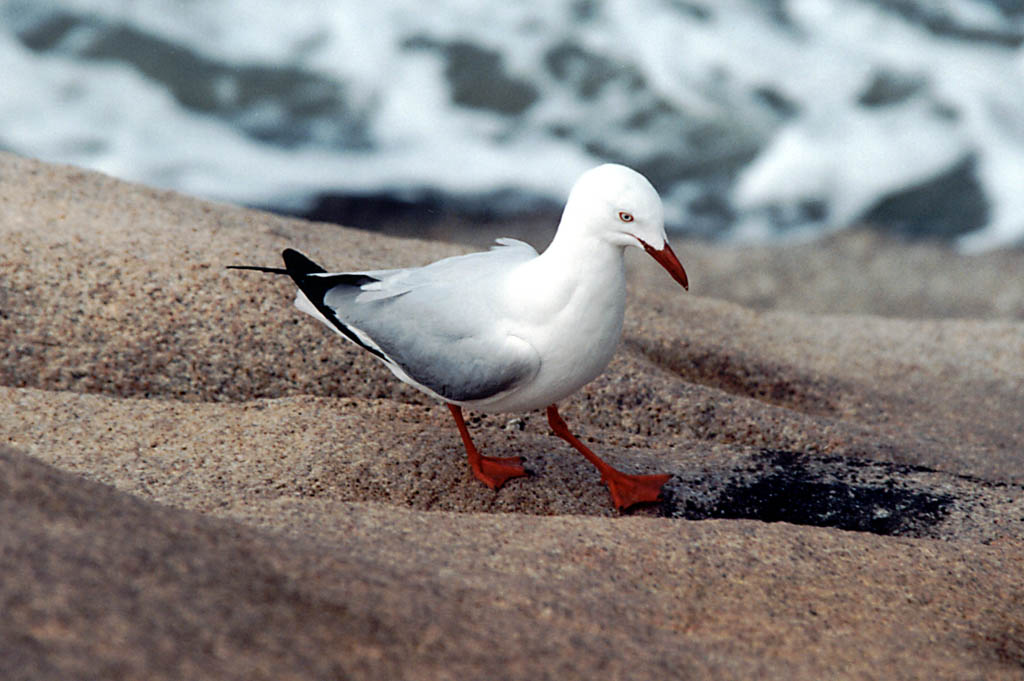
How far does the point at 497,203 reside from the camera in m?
6.61

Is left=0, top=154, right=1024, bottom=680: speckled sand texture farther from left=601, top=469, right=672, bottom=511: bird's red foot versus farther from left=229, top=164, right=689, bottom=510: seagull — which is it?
left=229, top=164, right=689, bottom=510: seagull

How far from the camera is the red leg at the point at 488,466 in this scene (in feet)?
8.61

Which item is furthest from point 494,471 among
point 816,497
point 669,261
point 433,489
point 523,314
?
point 816,497

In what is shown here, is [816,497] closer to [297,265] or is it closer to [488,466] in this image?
[488,466]

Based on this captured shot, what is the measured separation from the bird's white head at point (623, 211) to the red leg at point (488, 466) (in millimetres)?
622

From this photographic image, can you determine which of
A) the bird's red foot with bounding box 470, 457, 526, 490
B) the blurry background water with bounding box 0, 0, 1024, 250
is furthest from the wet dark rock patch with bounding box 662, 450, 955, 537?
the blurry background water with bounding box 0, 0, 1024, 250

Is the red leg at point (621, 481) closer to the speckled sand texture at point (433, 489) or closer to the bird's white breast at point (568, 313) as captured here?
the speckled sand texture at point (433, 489)

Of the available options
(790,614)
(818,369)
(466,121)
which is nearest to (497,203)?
(466,121)

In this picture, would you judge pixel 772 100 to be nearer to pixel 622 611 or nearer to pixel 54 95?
pixel 54 95

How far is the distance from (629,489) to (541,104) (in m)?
5.45

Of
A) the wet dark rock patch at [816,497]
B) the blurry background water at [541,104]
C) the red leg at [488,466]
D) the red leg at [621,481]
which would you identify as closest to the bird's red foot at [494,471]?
the red leg at [488,466]

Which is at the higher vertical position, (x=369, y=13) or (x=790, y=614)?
(x=369, y=13)

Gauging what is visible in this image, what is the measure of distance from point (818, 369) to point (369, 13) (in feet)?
19.9

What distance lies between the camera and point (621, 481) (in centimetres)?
264
